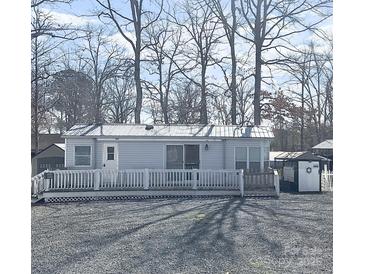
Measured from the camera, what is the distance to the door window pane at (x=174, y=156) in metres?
13.5

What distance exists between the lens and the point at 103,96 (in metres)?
25.8

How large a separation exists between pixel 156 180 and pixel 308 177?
599 centimetres

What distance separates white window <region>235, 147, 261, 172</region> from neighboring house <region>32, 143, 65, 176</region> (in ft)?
31.4

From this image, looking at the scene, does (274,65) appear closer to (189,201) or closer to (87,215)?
(189,201)

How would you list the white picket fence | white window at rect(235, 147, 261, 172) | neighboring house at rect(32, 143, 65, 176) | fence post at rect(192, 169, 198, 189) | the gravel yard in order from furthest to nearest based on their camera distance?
neighboring house at rect(32, 143, 65, 176)
the white picket fence
white window at rect(235, 147, 261, 172)
fence post at rect(192, 169, 198, 189)
the gravel yard

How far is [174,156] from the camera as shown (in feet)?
44.5

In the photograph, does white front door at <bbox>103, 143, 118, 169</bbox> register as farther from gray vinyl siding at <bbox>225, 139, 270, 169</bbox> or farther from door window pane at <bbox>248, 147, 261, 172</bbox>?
door window pane at <bbox>248, 147, 261, 172</bbox>

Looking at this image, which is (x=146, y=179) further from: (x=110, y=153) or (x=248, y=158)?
(x=248, y=158)

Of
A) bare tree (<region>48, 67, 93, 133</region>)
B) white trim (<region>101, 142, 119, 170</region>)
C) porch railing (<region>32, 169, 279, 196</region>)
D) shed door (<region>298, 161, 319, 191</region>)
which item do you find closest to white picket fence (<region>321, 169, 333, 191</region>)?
shed door (<region>298, 161, 319, 191</region>)

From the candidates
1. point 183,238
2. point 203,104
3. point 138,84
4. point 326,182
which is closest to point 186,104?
point 203,104

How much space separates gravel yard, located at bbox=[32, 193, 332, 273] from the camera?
4863 millimetres

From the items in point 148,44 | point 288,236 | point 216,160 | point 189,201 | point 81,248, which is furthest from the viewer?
point 148,44
